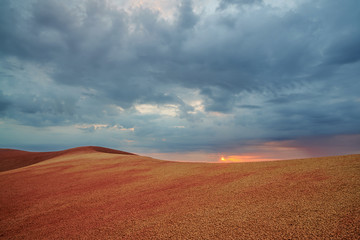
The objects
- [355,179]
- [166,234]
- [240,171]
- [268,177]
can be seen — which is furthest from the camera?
[240,171]

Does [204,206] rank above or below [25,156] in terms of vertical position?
below

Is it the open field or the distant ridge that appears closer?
the open field

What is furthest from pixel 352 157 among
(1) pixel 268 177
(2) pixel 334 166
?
(1) pixel 268 177

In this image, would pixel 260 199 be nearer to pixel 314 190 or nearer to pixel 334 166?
pixel 314 190

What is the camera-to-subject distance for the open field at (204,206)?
4812 mm

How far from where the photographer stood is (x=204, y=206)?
6.42 m

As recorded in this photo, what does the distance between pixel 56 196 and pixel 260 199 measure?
9150mm

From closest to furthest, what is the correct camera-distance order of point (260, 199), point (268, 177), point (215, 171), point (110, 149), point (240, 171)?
point (260, 199), point (268, 177), point (240, 171), point (215, 171), point (110, 149)

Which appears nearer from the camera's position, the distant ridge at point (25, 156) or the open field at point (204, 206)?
the open field at point (204, 206)

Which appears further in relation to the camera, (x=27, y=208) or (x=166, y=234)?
(x=27, y=208)

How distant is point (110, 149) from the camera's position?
3662 cm

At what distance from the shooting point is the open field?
15.8 ft

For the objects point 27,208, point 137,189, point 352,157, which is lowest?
point 27,208

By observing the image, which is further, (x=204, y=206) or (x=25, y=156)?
(x=25, y=156)
